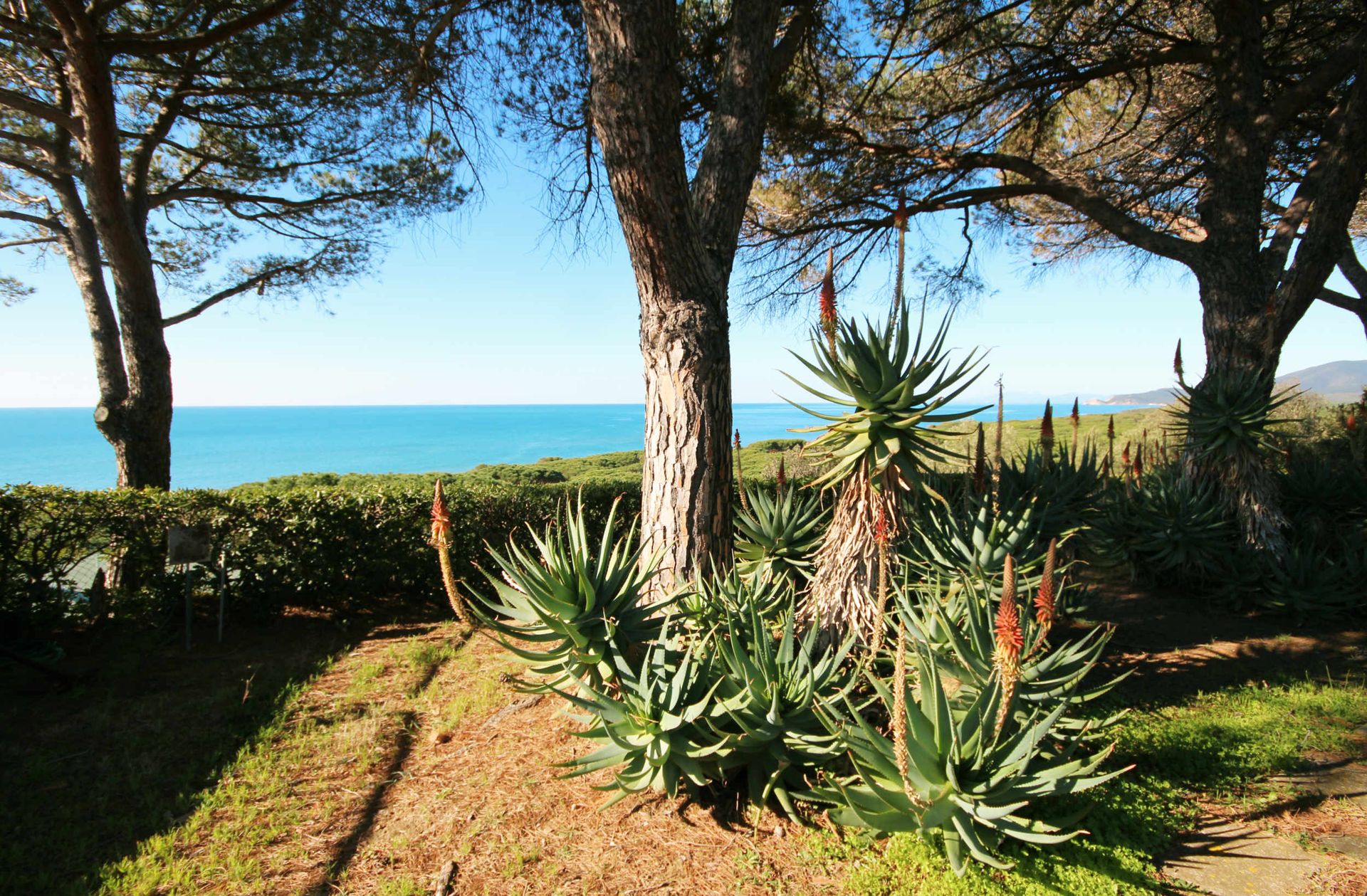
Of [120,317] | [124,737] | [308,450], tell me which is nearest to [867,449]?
[124,737]

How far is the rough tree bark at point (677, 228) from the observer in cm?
395

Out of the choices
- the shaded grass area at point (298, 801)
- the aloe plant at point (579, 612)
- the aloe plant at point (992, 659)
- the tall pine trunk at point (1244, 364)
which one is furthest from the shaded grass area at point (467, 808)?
the tall pine trunk at point (1244, 364)

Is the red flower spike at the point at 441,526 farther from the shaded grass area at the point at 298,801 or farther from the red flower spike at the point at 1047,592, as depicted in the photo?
the red flower spike at the point at 1047,592

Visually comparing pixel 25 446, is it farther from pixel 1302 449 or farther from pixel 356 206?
pixel 1302 449

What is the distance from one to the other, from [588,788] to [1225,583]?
589 centimetres

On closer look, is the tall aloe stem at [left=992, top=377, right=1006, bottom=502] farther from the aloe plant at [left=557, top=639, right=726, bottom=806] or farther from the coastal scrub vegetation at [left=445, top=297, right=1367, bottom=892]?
the aloe plant at [left=557, top=639, right=726, bottom=806]

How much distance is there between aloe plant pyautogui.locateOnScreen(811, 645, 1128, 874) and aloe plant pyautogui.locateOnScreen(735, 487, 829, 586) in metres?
1.94

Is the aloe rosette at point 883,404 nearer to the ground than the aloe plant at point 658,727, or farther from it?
farther from it

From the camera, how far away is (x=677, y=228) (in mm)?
4137

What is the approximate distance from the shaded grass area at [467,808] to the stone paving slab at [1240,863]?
100mm

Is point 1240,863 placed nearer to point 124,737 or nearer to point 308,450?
point 124,737

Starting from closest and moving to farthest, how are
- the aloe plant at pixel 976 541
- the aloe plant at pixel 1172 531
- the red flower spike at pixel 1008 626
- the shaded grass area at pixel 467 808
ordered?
the red flower spike at pixel 1008 626 → the shaded grass area at pixel 467 808 → the aloe plant at pixel 976 541 → the aloe plant at pixel 1172 531

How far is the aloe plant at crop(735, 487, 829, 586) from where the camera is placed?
465 cm

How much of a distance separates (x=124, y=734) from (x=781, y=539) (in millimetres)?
4366
